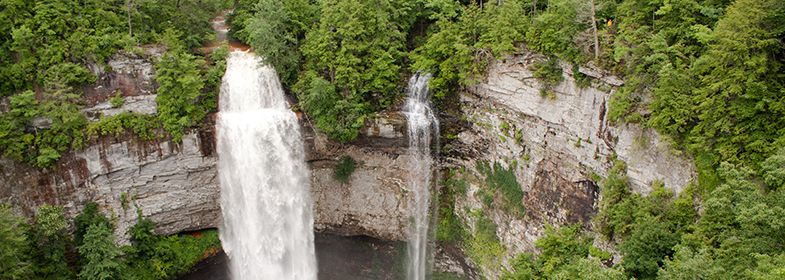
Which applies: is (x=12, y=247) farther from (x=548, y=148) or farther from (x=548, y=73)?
(x=548, y=73)

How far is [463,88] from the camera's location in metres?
26.5

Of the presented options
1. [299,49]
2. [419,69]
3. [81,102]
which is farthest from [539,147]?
[81,102]

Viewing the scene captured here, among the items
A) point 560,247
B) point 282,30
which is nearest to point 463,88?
point 560,247

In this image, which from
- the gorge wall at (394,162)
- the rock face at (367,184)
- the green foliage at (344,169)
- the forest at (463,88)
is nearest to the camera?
the forest at (463,88)

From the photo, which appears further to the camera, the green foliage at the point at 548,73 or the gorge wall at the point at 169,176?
the gorge wall at the point at 169,176

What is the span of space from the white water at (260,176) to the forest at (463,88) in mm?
1083

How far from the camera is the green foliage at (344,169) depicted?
28828 mm

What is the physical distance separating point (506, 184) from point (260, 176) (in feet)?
39.6

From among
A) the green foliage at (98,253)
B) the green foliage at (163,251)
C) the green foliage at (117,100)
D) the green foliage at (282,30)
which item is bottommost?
the green foliage at (163,251)

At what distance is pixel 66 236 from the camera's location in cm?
2469

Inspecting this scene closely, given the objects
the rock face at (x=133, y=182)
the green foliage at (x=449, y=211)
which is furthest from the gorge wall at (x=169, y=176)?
the green foliage at (x=449, y=211)

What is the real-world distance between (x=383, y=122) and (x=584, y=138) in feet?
31.8

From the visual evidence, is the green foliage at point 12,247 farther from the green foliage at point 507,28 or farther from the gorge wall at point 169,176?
the green foliage at point 507,28

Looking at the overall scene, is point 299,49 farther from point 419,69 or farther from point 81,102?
point 81,102
